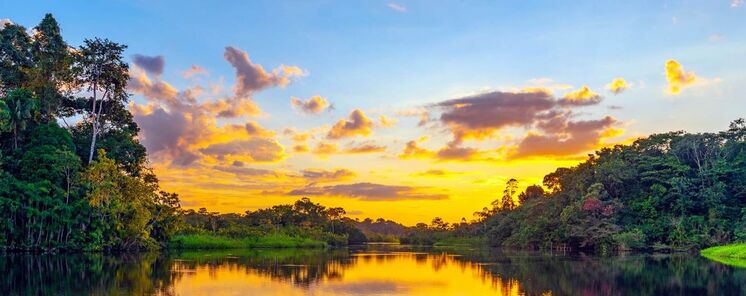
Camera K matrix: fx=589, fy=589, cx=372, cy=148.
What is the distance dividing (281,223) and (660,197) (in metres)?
52.0

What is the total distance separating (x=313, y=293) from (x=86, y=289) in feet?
22.7

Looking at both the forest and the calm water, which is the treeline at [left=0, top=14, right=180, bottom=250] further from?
the calm water

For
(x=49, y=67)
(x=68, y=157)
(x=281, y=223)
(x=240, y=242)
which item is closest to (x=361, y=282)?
(x=68, y=157)

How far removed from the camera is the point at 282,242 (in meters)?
76.6

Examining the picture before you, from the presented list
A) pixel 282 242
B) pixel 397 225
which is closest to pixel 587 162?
pixel 282 242

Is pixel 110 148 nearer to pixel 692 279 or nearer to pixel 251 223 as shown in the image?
pixel 251 223

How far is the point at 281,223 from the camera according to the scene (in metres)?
87.4

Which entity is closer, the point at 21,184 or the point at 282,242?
the point at 21,184

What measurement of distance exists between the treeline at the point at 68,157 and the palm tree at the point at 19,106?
60 millimetres

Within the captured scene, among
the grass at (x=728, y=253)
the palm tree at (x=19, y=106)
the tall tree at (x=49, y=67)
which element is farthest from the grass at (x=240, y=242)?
the grass at (x=728, y=253)

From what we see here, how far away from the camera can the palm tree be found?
38750 millimetres

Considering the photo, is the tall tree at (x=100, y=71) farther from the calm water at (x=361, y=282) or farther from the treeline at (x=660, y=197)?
the treeline at (x=660, y=197)

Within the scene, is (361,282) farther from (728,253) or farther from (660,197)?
(660,197)

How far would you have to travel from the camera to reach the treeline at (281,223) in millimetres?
71812
